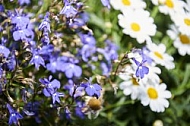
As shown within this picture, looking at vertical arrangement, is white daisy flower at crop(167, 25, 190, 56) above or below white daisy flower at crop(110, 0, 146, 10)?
below

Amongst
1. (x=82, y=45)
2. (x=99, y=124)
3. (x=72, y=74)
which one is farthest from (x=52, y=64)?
(x=99, y=124)

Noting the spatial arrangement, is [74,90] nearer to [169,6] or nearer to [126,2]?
[126,2]

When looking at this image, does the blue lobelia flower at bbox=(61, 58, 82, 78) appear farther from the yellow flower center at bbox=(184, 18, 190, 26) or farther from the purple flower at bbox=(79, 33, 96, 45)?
the yellow flower center at bbox=(184, 18, 190, 26)

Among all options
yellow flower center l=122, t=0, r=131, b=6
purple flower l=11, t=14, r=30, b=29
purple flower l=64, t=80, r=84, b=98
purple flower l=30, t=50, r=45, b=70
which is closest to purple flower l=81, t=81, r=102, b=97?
purple flower l=64, t=80, r=84, b=98

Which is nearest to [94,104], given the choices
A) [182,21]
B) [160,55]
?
[160,55]

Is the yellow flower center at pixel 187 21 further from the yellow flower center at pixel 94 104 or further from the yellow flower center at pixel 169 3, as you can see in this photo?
the yellow flower center at pixel 94 104

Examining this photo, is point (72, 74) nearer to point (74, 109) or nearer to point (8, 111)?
point (74, 109)
